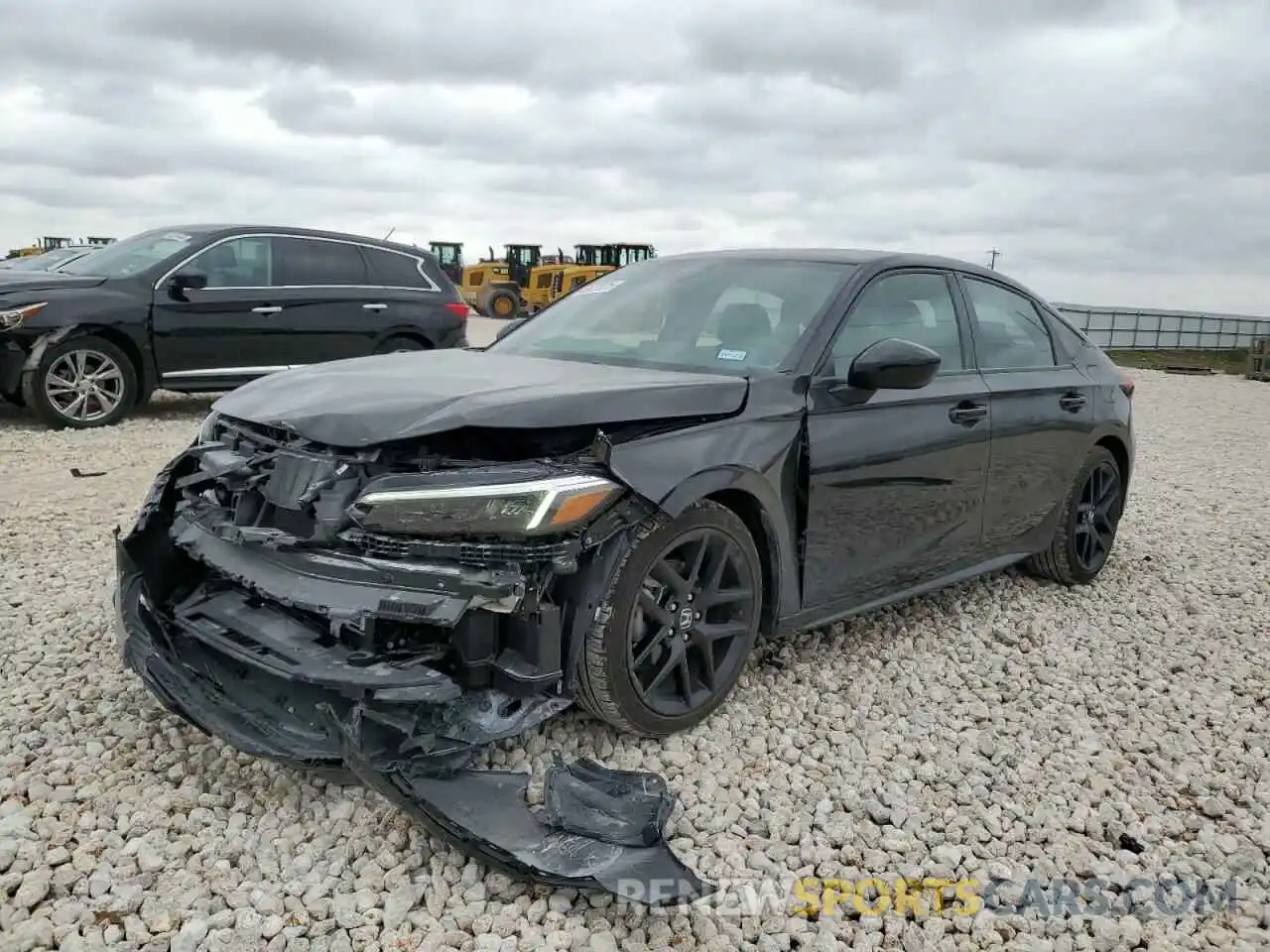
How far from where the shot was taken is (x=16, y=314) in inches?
313

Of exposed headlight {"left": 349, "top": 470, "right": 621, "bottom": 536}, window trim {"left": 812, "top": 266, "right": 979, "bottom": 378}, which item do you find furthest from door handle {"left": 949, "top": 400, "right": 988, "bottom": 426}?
exposed headlight {"left": 349, "top": 470, "right": 621, "bottom": 536}

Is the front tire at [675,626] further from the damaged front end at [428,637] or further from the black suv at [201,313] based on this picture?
the black suv at [201,313]

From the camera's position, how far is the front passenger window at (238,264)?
888 centimetres

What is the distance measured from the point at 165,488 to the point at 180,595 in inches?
14.0

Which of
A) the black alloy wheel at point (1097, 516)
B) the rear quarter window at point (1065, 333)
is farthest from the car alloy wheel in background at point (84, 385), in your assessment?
the black alloy wheel at point (1097, 516)

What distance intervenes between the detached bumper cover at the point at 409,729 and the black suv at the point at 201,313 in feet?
20.0

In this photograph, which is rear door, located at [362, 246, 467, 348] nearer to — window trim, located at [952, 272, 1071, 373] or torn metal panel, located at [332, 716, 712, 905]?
window trim, located at [952, 272, 1071, 373]

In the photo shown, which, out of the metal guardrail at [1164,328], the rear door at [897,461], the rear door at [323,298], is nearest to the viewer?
Answer: the rear door at [897,461]

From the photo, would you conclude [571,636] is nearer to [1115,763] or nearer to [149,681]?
[149,681]

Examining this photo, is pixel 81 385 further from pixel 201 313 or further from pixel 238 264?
pixel 238 264

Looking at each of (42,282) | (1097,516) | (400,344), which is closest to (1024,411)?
(1097,516)

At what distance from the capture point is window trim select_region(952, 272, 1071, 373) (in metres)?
4.54

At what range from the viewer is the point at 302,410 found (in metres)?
3.03

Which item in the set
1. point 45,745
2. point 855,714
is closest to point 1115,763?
point 855,714
